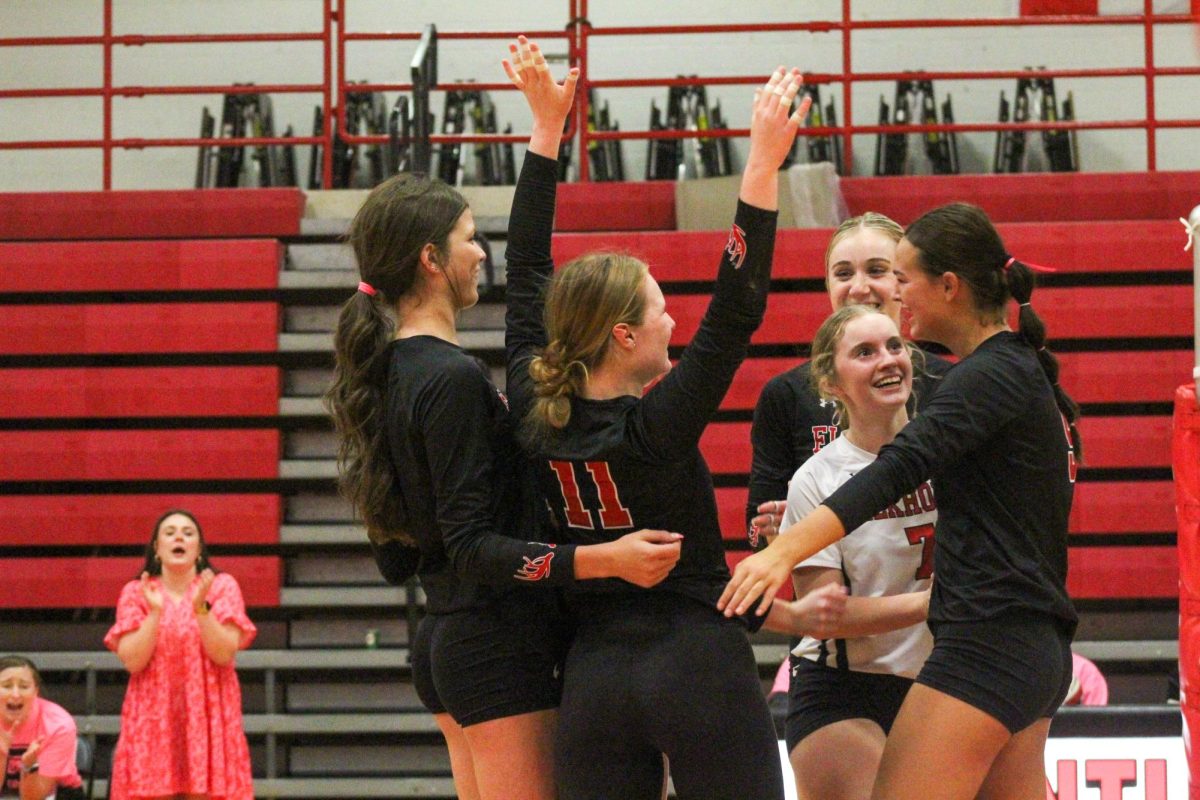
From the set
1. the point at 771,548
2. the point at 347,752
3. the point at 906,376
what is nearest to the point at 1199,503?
the point at 906,376

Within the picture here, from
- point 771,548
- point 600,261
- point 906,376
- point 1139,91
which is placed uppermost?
point 1139,91

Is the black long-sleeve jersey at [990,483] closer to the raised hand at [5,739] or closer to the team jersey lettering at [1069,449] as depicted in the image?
the team jersey lettering at [1069,449]

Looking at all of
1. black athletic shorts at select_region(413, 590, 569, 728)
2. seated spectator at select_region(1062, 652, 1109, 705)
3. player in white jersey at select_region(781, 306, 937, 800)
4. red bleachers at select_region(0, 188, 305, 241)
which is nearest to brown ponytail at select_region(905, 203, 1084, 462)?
player in white jersey at select_region(781, 306, 937, 800)

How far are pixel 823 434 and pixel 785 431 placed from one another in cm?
11

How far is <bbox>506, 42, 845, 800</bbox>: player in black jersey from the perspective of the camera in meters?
2.33

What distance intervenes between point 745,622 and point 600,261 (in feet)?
2.31

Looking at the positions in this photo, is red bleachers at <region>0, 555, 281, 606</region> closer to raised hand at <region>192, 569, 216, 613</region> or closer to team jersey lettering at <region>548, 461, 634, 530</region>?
raised hand at <region>192, 569, 216, 613</region>

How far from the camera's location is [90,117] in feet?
34.9

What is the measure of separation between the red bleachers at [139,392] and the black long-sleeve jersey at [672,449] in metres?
4.80

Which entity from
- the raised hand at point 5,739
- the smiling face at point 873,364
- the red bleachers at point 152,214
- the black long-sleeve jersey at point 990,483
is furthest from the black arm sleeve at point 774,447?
the red bleachers at point 152,214

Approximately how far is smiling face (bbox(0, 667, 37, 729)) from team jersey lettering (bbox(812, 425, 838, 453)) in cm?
408

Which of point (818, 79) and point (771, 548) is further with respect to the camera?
point (818, 79)

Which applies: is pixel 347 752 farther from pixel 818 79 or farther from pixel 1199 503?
pixel 1199 503

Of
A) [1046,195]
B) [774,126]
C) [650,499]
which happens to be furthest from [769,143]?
[1046,195]
